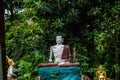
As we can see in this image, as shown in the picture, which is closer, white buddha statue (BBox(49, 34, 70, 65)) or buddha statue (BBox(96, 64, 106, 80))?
white buddha statue (BBox(49, 34, 70, 65))

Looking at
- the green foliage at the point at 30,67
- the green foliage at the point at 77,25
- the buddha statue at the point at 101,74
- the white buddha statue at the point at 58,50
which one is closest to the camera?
the white buddha statue at the point at 58,50

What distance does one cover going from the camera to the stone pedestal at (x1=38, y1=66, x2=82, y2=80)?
377 inches

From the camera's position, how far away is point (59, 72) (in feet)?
31.6

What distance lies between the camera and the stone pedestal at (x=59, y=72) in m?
9.58

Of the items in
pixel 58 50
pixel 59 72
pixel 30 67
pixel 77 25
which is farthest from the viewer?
pixel 77 25

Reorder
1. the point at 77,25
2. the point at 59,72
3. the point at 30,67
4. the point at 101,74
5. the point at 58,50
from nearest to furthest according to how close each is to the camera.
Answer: the point at 59,72 → the point at 58,50 → the point at 101,74 → the point at 30,67 → the point at 77,25

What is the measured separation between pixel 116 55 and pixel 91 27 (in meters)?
1.43

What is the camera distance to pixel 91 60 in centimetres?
1149

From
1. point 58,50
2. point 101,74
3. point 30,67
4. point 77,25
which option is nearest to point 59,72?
point 58,50

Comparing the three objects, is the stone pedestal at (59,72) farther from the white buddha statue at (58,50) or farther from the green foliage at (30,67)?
the green foliage at (30,67)

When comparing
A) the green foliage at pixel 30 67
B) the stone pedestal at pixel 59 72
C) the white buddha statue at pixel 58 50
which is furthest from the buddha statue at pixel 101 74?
the green foliage at pixel 30 67

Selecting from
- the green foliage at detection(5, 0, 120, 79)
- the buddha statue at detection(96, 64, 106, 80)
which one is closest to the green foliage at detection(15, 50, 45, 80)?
the green foliage at detection(5, 0, 120, 79)

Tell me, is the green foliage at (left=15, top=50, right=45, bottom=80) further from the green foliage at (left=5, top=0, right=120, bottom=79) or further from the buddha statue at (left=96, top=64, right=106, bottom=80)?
the buddha statue at (left=96, top=64, right=106, bottom=80)

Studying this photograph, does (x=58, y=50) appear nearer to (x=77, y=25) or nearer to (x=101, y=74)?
(x=101, y=74)
